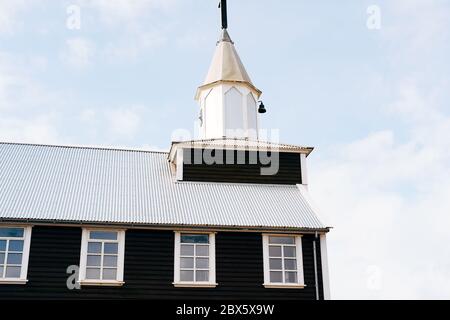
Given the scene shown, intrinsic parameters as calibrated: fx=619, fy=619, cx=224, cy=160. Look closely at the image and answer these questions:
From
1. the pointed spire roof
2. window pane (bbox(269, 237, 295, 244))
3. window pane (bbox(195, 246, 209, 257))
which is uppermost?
the pointed spire roof

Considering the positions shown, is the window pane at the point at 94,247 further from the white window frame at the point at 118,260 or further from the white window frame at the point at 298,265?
the white window frame at the point at 298,265

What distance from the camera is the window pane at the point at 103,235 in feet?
71.1

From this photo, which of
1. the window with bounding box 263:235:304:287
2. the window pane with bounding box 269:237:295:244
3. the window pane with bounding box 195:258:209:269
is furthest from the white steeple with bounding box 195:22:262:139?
the window pane with bounding box 195:258:209:269

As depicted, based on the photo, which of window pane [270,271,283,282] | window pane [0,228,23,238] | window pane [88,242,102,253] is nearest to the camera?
window pane [0,228,23,238]

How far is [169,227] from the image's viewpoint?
2184cm

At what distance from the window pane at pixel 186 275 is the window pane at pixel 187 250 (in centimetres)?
64

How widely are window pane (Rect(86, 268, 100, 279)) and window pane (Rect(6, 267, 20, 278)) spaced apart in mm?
2280

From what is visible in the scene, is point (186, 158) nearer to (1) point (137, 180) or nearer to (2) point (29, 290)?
(1) point (137, 180)

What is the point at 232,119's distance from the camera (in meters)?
29.2

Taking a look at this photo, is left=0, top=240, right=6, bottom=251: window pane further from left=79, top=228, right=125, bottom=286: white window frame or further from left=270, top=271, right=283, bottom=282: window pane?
left=270, top=271, right=283, bottom=282: window pane

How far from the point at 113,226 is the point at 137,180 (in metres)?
3.67

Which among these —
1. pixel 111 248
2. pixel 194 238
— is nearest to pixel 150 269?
pixel 111 248

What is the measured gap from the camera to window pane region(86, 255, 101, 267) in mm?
21281
